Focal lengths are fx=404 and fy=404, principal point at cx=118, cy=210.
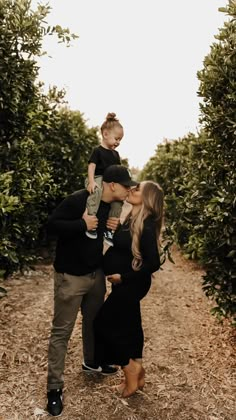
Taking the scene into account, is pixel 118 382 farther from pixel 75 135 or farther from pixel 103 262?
pixel 75 135

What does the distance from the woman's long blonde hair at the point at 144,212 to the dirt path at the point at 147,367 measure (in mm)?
1598

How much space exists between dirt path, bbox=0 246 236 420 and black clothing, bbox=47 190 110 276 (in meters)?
1.48

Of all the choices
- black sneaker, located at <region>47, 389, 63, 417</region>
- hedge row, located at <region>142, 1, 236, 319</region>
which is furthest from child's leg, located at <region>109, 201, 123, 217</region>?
black sneaker, located at <region>47, 389, 63, 417</region>

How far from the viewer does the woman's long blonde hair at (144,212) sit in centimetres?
416

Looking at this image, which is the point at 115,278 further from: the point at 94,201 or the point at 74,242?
the point at 94,201

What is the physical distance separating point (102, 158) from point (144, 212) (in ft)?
4.71

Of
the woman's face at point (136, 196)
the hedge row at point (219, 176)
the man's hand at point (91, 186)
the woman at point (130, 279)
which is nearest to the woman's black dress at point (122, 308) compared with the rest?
the woman at point (130, 279)

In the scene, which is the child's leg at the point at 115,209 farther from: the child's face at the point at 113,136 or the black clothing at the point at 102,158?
the child's face at the point at 113,136

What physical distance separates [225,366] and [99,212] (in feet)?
9.40

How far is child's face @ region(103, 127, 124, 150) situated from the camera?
5289 mm

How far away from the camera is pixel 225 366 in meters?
5.45

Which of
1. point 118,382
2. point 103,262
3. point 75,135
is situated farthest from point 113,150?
A: point 75,135

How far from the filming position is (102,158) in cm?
536

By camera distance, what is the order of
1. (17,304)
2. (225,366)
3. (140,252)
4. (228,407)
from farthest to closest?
(17,304) < (225,366) < (228,407) < (140,252)
